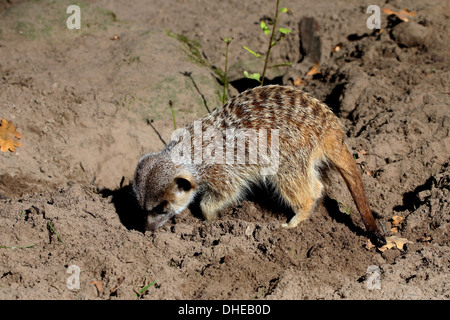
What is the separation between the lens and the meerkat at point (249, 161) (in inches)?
147

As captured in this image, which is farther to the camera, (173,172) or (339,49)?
(339,49)

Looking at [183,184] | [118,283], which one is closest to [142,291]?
[118,283]

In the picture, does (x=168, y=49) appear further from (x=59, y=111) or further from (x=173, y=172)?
(x=173, y=172)

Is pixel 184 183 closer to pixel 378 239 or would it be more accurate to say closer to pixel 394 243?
pixel 378 239

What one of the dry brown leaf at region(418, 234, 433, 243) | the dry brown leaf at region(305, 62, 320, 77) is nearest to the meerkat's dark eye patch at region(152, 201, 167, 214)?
the dry brown leaf at region(418, 234, 433, 243)

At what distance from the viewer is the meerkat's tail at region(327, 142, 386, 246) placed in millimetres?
3398

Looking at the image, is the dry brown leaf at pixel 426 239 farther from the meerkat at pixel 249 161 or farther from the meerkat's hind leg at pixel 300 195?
the meerkat's hind leg at pixel 300 195

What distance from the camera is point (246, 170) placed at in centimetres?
396

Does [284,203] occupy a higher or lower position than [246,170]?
lower

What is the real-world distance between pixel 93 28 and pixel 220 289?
4.42 m

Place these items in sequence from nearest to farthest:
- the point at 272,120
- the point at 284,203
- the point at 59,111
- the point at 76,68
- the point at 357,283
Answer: the point at 357,283, the point at 272,120, the point at 284,203, the point at 59,111, the point at 76,68

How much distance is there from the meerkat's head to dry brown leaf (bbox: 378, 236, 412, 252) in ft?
5.76

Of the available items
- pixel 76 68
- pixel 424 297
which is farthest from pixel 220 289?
pixel 76 68
